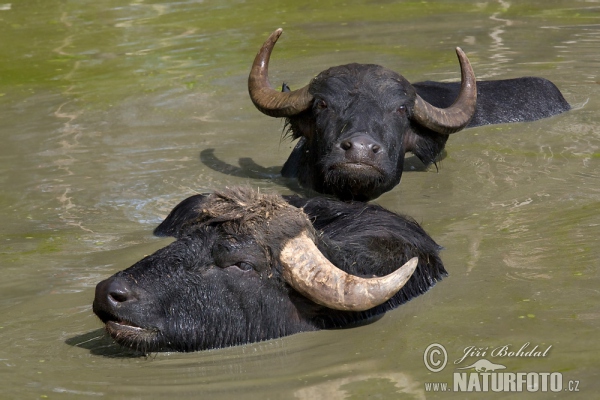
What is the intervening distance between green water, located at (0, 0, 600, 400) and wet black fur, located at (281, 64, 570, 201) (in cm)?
27

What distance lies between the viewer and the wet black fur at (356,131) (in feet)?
32.0

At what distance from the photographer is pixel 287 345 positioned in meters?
6.39

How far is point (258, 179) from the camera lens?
427 inches

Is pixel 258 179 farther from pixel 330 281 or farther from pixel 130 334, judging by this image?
pixel 130 334

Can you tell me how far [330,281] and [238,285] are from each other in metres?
0.56

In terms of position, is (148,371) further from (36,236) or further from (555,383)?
(36,236)

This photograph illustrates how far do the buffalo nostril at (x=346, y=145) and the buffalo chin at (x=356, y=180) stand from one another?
144 millimetres

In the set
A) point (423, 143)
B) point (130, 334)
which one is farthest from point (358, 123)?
point (130, 334)

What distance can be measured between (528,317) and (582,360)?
2.36ft

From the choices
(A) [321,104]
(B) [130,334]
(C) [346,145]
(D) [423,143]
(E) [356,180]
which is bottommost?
(D) [423,143]

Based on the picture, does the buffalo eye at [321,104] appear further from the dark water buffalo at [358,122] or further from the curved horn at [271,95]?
the curved horn at [271,95]

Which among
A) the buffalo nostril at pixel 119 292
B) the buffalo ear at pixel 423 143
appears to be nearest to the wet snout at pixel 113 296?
the buffalo nostril at pixel 119 292

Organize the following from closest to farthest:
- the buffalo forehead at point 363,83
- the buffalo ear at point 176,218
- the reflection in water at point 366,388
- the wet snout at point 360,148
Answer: the reflection in water at point 366,388 → the buffalo ear at point 176,218 → the wet snout at point 360,148 → the buffalo forehead at point 363,83

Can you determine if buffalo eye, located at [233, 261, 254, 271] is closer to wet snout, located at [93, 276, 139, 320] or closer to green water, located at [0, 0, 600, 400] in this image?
green water, located at [0, 0, 600, 400]
